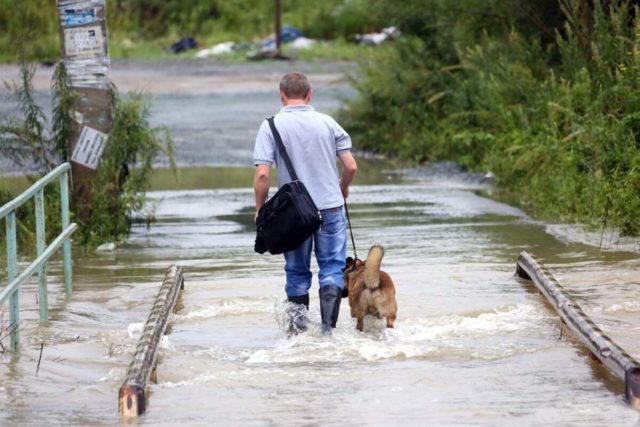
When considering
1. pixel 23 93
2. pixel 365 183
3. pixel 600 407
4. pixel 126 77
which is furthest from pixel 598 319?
pixel 126 77

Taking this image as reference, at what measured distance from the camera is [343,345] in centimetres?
817

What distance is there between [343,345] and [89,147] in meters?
5.65

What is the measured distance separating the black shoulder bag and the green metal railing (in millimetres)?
1446

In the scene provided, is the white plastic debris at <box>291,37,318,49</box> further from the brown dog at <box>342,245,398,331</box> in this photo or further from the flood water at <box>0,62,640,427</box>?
the brown dog at <box>342,245,398,331</box>

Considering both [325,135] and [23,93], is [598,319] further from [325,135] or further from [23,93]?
[23,93]

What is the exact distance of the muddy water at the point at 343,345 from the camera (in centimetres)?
668

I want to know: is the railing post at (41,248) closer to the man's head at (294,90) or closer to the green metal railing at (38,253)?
the green metal railing at (38,253)

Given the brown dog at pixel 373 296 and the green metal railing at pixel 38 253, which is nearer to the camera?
the green metal railing at pixel 38 253

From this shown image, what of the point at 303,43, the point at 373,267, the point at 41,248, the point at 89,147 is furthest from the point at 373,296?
the point at 303,43

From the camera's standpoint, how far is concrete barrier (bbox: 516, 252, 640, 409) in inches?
256

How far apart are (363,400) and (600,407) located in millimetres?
1161

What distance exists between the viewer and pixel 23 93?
44.3 ft

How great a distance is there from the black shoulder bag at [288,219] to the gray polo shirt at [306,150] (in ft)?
0.42

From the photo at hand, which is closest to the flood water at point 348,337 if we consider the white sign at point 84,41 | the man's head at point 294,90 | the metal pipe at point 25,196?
the metal pipe at point 25,196
